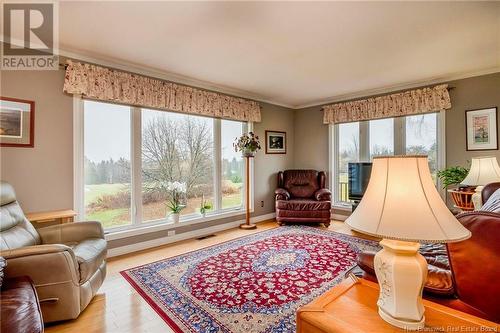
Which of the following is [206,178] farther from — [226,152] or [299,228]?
[299,228]

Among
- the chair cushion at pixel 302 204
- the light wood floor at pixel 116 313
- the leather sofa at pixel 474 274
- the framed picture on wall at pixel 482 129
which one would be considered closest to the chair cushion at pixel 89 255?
the light wood floor at pixel 116 313

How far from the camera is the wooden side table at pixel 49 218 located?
8.18 ft

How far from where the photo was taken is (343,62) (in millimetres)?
3320

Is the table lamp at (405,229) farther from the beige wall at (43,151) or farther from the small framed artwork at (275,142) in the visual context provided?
the small framed artwork at (275,142)

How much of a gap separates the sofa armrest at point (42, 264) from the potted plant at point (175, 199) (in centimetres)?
202

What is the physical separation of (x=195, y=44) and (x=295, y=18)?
118cm

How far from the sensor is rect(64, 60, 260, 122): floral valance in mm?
2949

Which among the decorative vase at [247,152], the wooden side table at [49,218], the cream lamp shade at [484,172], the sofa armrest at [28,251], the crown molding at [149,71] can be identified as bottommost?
the sofa armrest at [28,251]

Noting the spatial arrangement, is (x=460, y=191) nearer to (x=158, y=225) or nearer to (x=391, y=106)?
(x=391, y=106)

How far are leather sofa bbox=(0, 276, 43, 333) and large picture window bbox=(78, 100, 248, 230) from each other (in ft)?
5.63

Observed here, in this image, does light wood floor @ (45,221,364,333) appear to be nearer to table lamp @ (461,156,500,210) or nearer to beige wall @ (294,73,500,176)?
table lamp @ (461,156,500,210)

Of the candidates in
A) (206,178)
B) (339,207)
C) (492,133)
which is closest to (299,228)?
(339,207)

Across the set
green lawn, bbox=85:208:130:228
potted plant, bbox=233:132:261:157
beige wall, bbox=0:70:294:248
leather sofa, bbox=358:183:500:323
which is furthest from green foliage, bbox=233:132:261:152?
leather sofa, bbox=358:183:500:323

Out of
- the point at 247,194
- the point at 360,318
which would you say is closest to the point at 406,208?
the point at 360,318
